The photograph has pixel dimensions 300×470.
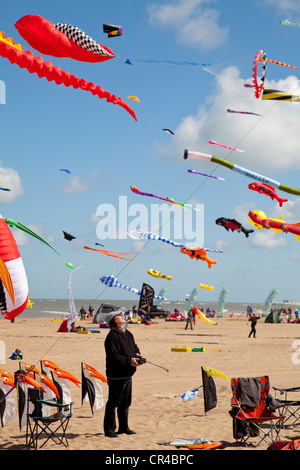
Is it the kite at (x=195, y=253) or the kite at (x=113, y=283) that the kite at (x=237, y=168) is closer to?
the kite at (x=195, y=253)

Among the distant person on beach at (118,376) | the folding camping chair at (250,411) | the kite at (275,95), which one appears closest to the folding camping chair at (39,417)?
the distant person on beach at (118,376)

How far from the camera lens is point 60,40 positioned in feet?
19.1

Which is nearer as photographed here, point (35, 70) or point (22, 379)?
point (35, 70)

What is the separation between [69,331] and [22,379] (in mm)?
18226

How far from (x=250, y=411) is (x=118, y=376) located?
182 cm

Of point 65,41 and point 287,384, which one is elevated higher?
point 65,41

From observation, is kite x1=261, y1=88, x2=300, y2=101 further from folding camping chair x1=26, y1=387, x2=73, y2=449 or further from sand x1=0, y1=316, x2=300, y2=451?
folding camping chair x1=26, y1=387, x2=73, y2=449

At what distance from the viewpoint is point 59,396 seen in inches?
279

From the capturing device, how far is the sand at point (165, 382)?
652 centimetres

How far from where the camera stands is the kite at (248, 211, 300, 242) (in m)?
20.1

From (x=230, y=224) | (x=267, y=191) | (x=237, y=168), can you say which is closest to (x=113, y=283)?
(x=230, y=224)

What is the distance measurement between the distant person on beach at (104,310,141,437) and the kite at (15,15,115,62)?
316 cm
